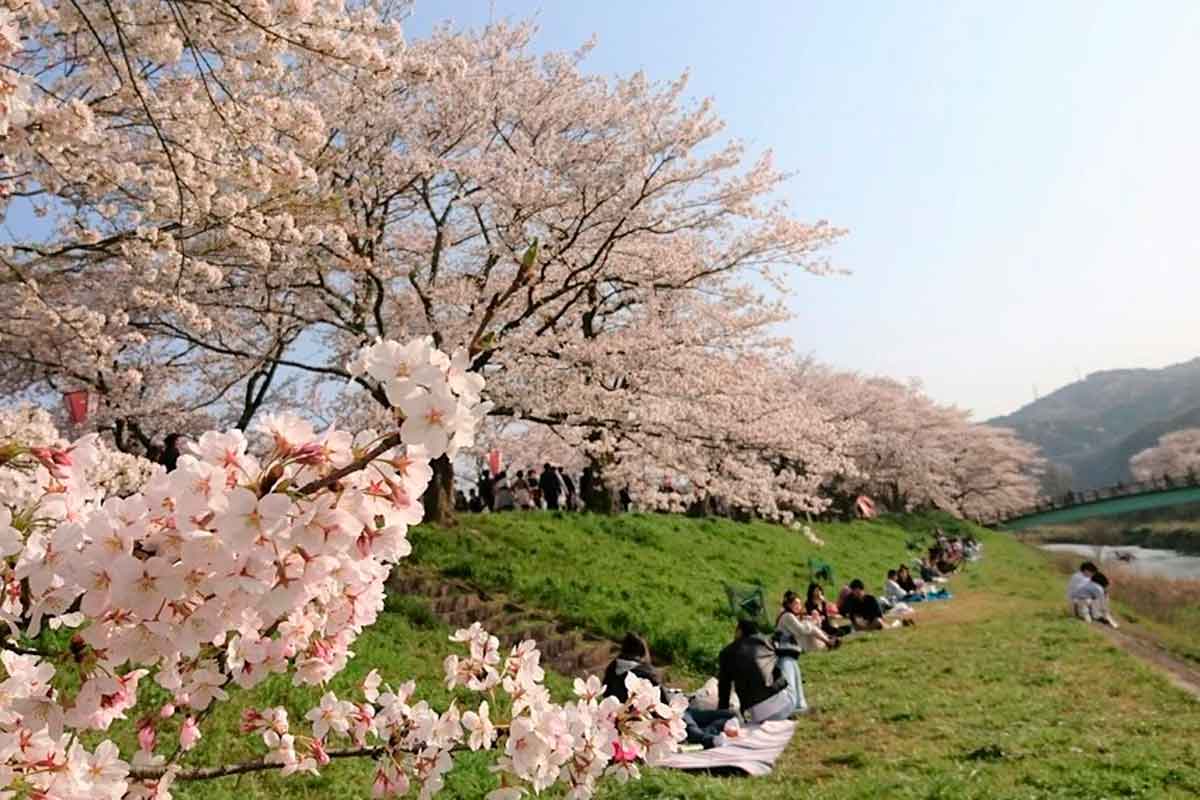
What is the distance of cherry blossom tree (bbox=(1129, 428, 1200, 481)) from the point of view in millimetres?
78625

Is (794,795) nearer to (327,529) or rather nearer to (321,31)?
(327,529)

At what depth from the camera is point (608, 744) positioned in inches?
100

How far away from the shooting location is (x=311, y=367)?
524 inches

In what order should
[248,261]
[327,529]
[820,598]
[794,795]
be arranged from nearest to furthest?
[327,529], [794,795], [248,261], [820,598]

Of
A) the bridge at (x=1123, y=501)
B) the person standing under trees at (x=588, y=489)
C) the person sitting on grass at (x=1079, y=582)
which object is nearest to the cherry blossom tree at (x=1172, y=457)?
the bridge at (x=1123, y=501)

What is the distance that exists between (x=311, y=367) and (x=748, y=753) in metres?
9.27

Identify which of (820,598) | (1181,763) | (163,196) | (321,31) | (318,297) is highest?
(318,297)

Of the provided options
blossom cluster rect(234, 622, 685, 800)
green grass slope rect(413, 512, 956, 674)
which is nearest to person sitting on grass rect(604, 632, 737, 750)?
green grass slope rect(413, 512, 956, 674)

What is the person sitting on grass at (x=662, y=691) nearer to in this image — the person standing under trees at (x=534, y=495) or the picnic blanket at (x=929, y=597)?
the picnic blanket at (x=929, y=597)

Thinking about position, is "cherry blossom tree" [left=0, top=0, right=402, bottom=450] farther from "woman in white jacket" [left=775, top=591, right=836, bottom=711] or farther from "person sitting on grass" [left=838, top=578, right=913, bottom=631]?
"person sitting on grass" [left=838, top=578, right=913, bottom=631]

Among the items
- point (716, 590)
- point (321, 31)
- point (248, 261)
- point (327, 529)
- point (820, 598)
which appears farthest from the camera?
point (716, 590)

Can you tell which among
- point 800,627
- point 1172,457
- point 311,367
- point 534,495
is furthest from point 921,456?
point 1172,457

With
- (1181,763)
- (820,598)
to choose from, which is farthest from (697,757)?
(820,598)

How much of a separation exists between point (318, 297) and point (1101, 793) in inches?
488
